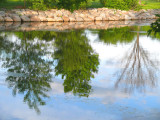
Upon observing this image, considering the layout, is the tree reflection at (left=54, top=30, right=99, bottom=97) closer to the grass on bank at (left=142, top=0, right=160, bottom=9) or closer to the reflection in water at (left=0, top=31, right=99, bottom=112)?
the reflection in water at (left=0, top=31, right=99, bottom=112)

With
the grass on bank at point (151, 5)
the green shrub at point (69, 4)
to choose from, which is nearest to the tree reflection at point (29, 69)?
the green shrub at point (69, 4)

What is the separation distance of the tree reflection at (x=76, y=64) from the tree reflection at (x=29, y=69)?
59 cm

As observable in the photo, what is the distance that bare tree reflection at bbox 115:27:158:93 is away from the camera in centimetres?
1033

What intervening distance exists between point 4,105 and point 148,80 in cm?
494

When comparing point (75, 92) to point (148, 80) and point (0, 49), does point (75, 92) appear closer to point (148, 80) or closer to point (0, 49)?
point (148, 80)

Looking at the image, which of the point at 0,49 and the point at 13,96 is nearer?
the point at 13,96

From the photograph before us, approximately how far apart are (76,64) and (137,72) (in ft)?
8.56

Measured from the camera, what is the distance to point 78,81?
10820 millimetres

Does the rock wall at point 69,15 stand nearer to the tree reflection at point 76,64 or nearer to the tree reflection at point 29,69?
the tree reflection at point 76,64

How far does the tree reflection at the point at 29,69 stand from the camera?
9387mm

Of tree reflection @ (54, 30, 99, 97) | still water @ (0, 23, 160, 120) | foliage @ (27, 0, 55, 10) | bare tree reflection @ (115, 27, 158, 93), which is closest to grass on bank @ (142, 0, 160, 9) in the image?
foliage @ (27, 0, 55, 10)

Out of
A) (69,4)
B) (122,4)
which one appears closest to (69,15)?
(69,4)

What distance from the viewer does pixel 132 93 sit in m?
9.39

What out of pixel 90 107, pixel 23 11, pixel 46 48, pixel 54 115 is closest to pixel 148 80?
pixel 90 107
